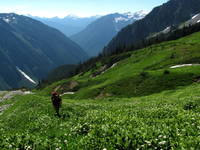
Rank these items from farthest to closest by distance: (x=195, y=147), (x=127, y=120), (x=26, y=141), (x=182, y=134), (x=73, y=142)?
(x=127, y=120), (x=26, y=141), (x=73, y=142), (x=182, y=134), (x=195, y=147)

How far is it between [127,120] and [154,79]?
48475 millimetres

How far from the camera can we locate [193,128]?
43.0 feet

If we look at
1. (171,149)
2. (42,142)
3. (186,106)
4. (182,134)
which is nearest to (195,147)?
(171,149)

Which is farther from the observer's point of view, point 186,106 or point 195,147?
point 186,106

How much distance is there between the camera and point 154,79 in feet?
212

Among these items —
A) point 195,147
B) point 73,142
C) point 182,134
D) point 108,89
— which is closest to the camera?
point 195,147

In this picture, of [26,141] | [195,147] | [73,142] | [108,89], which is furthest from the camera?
[108,89]

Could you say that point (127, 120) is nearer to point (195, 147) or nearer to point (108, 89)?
point (195, 147)

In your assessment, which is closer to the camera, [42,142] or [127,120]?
[42,142]

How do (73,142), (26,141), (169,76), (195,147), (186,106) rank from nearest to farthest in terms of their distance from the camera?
(195,147), (73,142), (26,141), (186,106), (169,76)

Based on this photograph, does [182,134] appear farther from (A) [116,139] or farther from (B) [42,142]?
(B) [42,142]

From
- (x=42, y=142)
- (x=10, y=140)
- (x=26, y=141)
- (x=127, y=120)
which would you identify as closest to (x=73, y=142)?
(x=42, y=142)

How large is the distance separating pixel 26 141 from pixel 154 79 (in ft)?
172

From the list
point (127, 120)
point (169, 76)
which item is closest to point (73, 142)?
point (127, 120)
